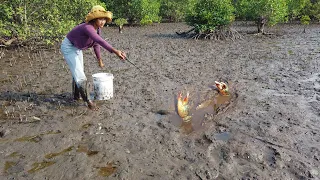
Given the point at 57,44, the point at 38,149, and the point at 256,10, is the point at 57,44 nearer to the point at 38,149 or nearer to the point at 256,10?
the point at 38,149

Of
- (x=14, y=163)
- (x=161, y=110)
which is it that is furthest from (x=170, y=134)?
(x=14, y=163)

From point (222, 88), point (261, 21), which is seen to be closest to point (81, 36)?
point (222, 88)

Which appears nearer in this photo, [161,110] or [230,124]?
[230,124]

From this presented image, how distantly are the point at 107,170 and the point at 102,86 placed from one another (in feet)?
7.21

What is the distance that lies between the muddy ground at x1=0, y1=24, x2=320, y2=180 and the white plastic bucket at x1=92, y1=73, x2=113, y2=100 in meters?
0.16

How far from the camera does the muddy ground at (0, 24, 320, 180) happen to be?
3494mm

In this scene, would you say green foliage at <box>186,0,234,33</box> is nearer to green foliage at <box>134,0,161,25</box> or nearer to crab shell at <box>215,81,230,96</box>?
green foliage at <box>134,0,161,25</box>

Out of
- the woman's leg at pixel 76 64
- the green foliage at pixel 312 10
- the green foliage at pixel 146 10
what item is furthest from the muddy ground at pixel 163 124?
the green foliage at pixel 312 10

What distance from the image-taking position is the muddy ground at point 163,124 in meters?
3.49

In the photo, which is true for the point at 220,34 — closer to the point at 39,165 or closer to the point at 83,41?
the point at 83,41

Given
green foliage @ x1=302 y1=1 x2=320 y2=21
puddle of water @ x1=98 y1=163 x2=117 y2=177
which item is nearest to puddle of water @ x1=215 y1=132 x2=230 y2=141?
puddle of water @ x1=98 y1=163 x2=117 y2=177

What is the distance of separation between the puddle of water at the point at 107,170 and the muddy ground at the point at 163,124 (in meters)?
0.01

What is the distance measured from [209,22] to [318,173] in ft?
36.2

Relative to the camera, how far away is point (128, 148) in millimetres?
3945
